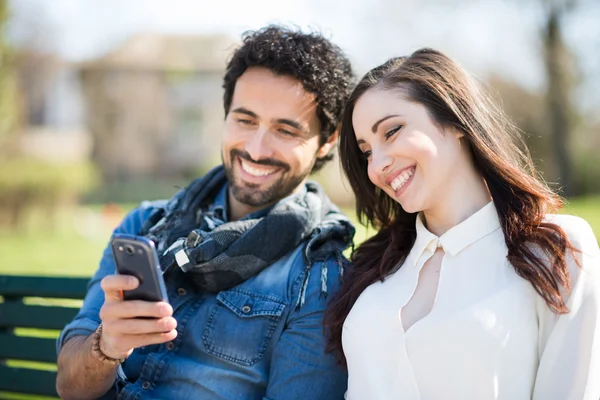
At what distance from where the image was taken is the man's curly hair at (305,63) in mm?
2967

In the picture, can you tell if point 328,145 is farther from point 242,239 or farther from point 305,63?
point 242,239

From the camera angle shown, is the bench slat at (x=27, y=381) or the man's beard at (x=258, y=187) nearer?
the man's beard at (x=258, y=187)

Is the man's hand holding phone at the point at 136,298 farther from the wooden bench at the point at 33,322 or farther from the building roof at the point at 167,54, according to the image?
the building roof at the point at 167,54

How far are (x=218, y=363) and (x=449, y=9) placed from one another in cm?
1791

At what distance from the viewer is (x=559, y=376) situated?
1982 millimetres

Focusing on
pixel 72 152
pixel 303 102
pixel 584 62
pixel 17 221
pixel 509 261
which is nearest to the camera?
pixel 509 261

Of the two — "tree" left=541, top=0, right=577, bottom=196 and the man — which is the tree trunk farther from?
the man

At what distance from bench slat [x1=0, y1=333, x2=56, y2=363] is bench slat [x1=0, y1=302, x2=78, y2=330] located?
7cm

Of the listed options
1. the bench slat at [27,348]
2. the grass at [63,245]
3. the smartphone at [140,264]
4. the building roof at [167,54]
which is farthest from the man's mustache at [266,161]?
the building roof at [167,54]

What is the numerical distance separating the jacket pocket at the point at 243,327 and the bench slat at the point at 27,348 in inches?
47.4

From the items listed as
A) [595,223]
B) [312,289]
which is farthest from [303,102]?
[595,223]

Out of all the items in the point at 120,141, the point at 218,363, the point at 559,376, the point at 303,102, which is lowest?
the point at 120,141

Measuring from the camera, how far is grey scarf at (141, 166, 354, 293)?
2717 mm

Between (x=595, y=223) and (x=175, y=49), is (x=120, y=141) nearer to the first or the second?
(x=175, y=49)
